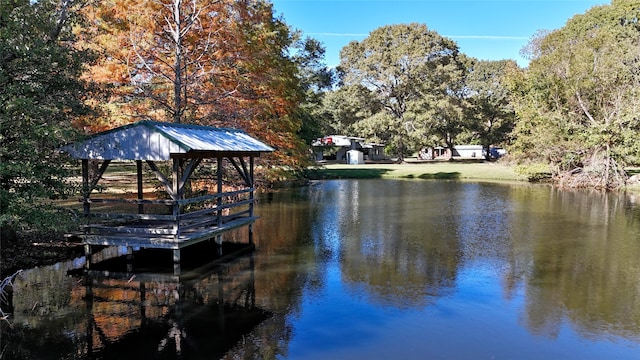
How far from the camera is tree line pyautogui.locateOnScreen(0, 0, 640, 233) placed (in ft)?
27.7

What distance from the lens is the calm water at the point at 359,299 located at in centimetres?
692

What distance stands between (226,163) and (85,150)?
10.2m

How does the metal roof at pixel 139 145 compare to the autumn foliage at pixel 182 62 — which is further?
the autumn foliage at pixel 182 62

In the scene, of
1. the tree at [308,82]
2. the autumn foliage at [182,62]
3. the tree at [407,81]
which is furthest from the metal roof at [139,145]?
the tree at [407,81]

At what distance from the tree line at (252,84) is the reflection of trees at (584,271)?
9.49 meters

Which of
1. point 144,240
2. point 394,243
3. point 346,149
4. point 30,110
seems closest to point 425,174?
point 346,149

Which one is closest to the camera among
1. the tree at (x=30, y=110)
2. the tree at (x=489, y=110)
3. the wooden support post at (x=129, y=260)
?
the tree at (x=30, y=110)

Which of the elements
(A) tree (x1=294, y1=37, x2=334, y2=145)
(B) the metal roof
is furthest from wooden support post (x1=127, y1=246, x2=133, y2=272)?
(A) tree (x1=294, y1=37, x2=334, y2=145)

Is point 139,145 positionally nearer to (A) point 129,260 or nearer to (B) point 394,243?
(A) point 129,260

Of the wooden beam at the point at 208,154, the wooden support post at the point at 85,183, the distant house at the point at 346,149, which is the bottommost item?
the wooden support post at the point at 85,183

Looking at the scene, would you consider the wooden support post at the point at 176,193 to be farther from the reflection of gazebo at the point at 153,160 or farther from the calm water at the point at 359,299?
the calm water at the point at 359,299

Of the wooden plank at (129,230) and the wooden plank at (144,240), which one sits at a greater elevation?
the wooden plank at (129,230)

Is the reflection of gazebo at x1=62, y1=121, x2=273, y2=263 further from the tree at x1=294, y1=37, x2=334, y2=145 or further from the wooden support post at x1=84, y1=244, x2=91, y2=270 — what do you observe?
the tree at x1=294, y1=37, x2=334, y2=145

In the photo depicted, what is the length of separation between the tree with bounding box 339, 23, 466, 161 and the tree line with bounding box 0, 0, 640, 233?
15 cm
